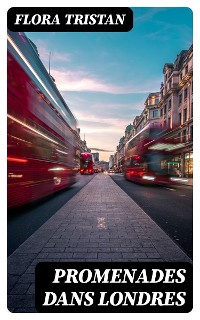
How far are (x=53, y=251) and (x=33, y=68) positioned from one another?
503 cm

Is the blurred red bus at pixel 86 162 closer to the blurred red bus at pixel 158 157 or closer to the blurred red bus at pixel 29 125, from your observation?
the blurred red bus at pixel 158 157

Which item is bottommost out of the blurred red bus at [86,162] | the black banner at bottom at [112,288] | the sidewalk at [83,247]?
the sidewalk at [83,247]

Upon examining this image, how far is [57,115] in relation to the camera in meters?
9.41

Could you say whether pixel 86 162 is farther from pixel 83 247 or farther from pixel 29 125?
pixel 83 247

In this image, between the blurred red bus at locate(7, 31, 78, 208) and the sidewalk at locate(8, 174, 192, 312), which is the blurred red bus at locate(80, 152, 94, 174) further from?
the sidewalk at locate(8, 174, 192, 312)

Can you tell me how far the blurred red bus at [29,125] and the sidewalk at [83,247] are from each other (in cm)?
145

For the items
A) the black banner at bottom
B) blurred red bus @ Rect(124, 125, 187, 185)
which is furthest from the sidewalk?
blurred red bus @ Rect(124, 125, 187, 185)

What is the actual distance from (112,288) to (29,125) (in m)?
5.07

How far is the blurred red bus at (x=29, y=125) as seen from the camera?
4.76 meters

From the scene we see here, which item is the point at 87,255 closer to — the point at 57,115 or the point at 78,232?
the point at 78,232

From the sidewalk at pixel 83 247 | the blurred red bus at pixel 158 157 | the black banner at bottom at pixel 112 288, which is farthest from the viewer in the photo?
the blurred red bus at pixel 158 157

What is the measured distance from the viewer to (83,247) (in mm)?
3574

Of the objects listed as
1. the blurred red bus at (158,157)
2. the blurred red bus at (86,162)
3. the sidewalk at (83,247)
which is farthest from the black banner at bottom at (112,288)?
the blurred red bus at (86,162)

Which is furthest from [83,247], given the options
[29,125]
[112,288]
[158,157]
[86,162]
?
[86,162]
